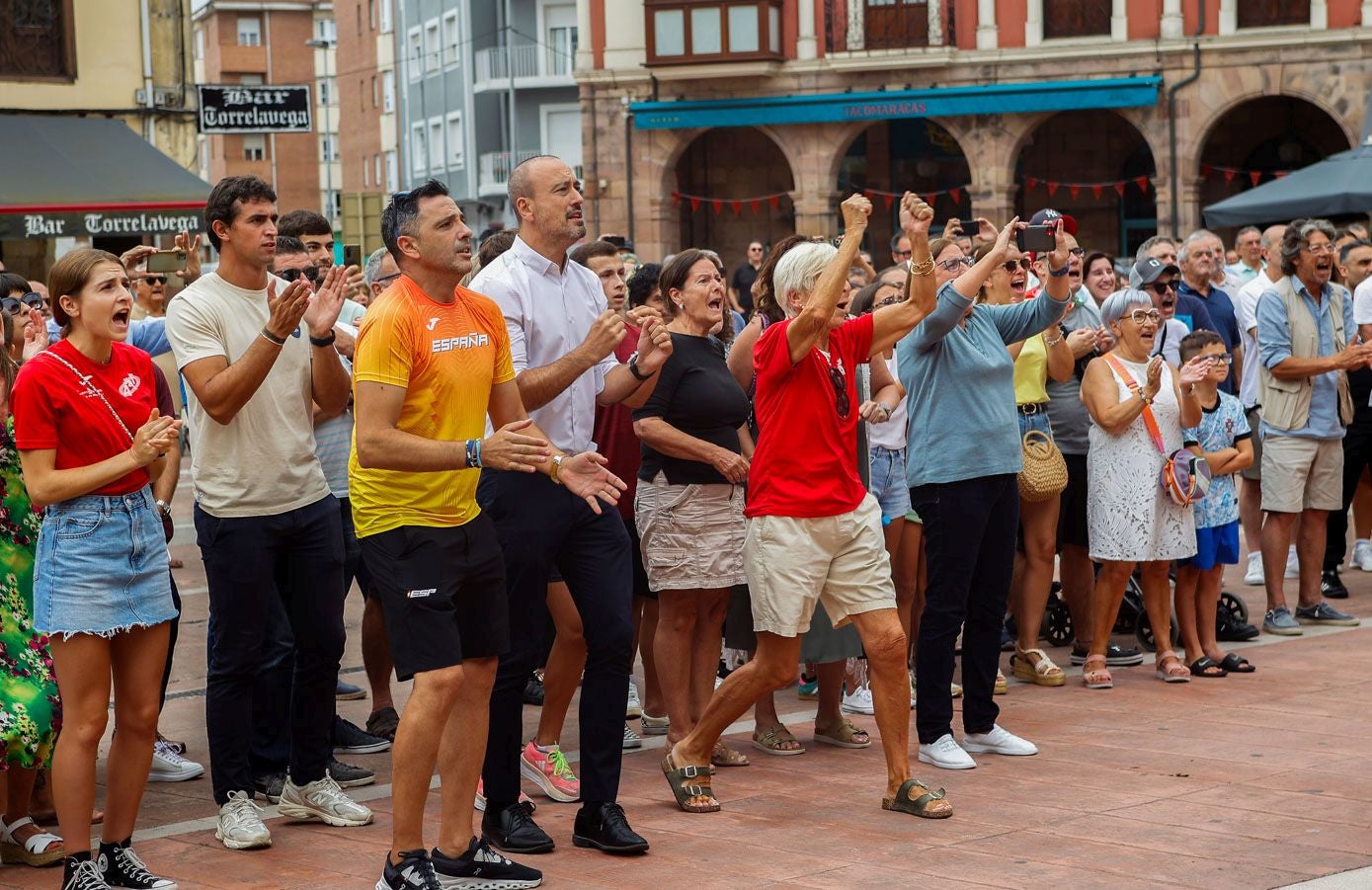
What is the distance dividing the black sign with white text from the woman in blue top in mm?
10417

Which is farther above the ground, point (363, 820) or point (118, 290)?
point (118, 290)

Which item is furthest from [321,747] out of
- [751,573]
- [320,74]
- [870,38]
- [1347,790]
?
[320,74]

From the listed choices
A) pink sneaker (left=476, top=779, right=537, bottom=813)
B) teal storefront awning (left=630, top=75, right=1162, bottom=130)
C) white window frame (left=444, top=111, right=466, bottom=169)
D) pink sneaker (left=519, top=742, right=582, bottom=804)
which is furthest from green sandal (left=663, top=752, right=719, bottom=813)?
white window frame (left=444, top=111, right=466, bottom=169)

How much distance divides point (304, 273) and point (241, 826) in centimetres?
223

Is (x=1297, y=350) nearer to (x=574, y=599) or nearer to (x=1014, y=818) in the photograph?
(x=1014, y=818)

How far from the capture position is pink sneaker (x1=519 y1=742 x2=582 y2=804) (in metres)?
7.00

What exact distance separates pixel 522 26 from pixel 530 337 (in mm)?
46894

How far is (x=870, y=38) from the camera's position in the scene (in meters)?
36.2

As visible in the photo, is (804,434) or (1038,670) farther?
(1038,670)

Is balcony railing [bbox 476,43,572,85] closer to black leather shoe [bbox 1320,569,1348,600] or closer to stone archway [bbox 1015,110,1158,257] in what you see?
stone archway [bbox 1015,110,1158,257]

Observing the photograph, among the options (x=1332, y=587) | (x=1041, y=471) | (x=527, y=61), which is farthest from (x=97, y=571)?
(x=527, y=61)

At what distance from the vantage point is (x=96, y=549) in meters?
5.89

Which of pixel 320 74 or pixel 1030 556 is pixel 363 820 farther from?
pixel 320 74

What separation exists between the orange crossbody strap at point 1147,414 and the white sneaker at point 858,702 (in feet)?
5.93
